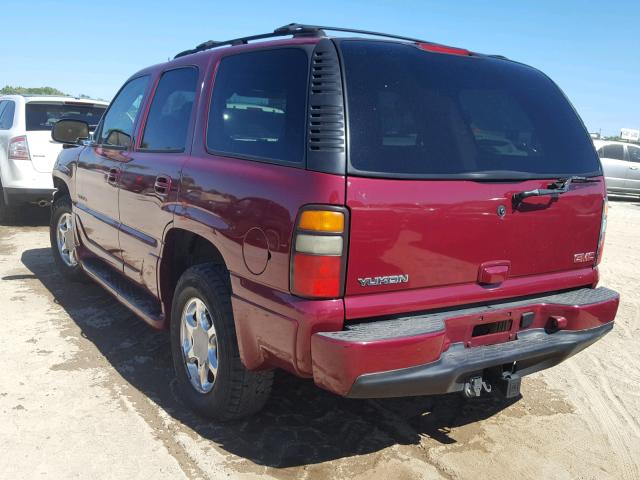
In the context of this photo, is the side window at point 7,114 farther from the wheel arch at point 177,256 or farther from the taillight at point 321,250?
the taillight at point 321,250

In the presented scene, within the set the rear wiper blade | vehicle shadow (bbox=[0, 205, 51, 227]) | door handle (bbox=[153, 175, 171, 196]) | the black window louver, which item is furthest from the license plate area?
vehicle shadow (bbox=[0, 205, 51, 227])

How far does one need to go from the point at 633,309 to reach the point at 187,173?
4.47 metres

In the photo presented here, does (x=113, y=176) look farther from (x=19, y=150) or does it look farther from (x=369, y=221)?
(x=19, y=150)

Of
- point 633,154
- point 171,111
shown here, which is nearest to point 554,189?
point 171,111

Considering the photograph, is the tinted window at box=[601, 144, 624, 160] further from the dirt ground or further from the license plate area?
the license plate area

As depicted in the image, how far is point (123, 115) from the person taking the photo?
14.8ft

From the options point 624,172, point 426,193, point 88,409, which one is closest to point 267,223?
point 426,193

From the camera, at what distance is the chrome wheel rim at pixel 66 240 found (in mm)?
5516

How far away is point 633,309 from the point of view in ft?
18.3

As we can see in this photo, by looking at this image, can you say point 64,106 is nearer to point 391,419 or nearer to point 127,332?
point 127,332

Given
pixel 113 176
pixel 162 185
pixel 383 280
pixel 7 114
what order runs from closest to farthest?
1. pixel 383 280
2. pixel 162 185
3. pixel 113 176
4. pixel 7 114

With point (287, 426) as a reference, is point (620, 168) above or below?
above

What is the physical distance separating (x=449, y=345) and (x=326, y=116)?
115cm

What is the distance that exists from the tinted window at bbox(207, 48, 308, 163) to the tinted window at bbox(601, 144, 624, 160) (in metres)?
15.4
